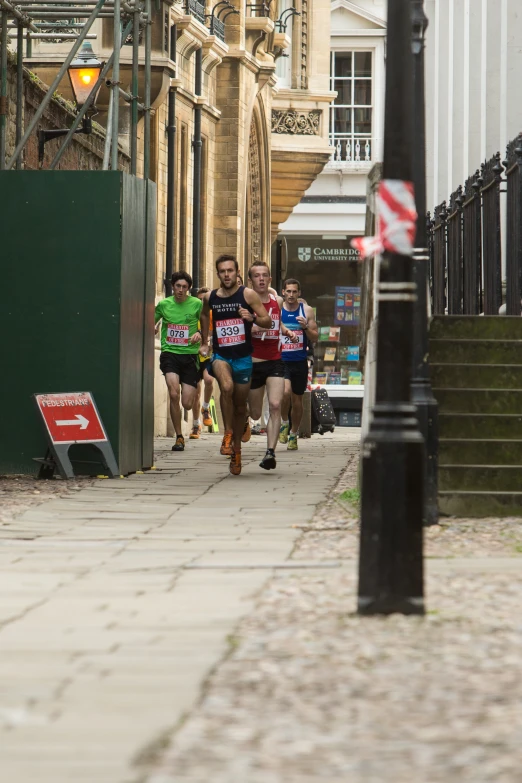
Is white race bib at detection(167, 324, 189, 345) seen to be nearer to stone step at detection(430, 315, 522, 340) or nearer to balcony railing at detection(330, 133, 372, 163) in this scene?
stone step at detection(430, 315, 522, 340)

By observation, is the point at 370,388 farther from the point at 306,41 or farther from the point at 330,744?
the point at 306,41

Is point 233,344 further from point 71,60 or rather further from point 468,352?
point 468,352

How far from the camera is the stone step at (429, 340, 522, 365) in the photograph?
12.2 m

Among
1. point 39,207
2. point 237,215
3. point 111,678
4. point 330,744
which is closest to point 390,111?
point 111,678

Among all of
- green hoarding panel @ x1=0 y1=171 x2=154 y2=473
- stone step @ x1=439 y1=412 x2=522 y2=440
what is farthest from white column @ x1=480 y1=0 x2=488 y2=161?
stone step @ x1=439 y1=412 x2=522 y2=440

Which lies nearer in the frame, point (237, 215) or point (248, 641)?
point (248, 641)

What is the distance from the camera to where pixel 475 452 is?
1111 cm

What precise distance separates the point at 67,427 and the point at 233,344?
1789mm

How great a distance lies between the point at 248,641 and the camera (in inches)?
234

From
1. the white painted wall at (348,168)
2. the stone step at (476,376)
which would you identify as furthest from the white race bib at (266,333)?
the white painted wall at (348,168)

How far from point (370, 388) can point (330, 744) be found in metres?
7.58

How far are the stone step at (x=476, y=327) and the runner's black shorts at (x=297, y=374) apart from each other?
6.08m

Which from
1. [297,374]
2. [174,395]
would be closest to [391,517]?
[174,395]

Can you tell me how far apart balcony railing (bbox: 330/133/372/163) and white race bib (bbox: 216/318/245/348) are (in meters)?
36.3
